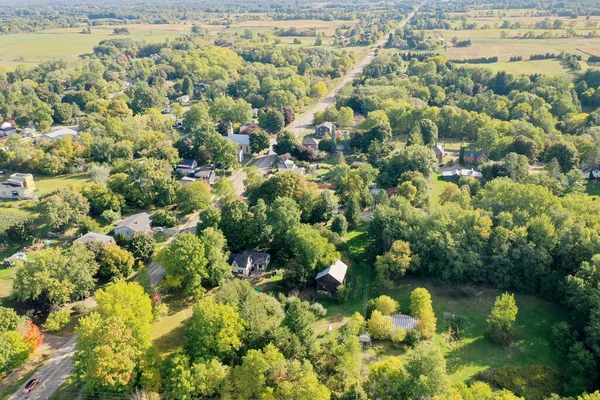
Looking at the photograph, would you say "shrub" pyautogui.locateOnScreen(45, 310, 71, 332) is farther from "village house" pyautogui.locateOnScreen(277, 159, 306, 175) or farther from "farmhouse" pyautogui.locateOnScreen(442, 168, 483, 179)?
"farmhouse" pyautogui.locateOnScreen(442, 168, 483, 179)

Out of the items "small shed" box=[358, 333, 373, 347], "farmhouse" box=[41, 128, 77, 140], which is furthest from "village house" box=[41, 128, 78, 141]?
"small shed" box=[358, 333, 373, 347]

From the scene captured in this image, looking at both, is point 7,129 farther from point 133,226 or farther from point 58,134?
point 133,226

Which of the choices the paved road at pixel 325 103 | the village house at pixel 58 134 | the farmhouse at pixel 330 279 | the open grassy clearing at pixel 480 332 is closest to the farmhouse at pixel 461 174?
the open grassy clearing at pixel 480 332

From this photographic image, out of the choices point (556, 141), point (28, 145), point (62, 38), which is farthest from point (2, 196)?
point (62, 38)

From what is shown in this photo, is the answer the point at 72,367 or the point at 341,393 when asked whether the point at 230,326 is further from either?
the point at 72,367

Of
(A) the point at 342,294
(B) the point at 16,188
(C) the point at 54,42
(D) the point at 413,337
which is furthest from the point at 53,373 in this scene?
(C) the point at 54,42

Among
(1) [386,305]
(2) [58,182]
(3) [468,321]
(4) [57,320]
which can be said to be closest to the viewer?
(4) [57,320]

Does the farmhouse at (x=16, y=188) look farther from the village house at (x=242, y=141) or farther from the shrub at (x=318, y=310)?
the shrub at (x=318, y=310)
